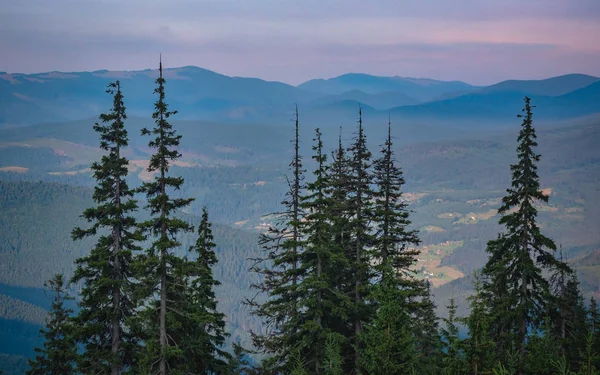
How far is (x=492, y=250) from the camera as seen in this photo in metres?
34.0

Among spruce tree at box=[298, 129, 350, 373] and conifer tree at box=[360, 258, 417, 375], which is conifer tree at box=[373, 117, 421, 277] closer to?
spruce tree at box=[298, 129, 350, 373]

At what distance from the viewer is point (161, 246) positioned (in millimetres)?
26312

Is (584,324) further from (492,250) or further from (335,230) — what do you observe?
(335,230)

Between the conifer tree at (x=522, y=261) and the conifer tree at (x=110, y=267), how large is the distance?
18.5 meters

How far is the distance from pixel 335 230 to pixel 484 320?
13.7m

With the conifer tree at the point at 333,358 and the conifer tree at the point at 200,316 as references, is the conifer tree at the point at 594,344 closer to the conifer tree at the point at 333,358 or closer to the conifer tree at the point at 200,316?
the conifer tree at the point at 333,358

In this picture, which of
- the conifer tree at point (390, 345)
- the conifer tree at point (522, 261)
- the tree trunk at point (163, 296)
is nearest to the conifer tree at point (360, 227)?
the conifer tree at point (522, 261)

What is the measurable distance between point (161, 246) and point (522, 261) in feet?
61.0

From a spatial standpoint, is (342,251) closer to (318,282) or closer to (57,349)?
Result: (318,282)

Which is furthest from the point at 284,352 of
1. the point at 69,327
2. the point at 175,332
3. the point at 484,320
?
the point at 484,320

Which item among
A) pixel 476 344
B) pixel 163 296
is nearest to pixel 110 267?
pixel 163 296

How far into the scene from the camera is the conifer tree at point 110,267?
28.8 metres

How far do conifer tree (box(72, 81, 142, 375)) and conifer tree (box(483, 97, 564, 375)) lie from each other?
60.6ft

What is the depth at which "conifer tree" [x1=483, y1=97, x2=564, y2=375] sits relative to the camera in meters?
31.6
